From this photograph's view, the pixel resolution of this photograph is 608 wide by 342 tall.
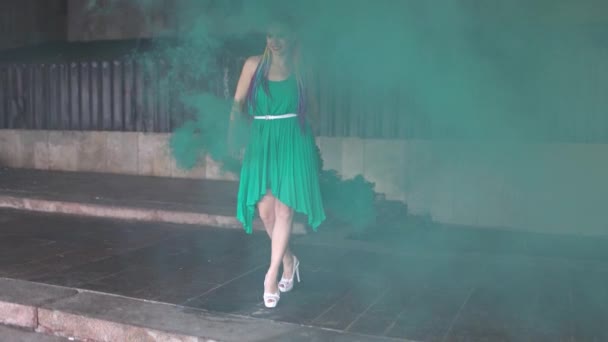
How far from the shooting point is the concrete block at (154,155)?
9656mm

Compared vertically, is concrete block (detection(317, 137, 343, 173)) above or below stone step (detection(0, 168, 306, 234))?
above

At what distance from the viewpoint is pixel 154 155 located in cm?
974

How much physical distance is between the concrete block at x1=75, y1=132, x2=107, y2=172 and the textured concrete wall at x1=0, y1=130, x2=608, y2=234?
12.8 feet

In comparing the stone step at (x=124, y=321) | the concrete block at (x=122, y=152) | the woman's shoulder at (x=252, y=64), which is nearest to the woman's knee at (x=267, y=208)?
the stone step at (x=124, y=321)

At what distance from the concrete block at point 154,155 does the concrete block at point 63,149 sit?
1223 mm

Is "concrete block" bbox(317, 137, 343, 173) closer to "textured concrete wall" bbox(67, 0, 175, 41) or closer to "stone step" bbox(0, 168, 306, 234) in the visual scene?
"stone step" bbox(0, 168, 306, 234)

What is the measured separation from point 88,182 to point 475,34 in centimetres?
576

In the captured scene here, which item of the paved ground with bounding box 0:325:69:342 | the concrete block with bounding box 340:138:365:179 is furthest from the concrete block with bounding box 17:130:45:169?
the paved ground with bounding box 0:325:69:342

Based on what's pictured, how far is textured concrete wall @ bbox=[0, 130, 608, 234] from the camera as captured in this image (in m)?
6.64

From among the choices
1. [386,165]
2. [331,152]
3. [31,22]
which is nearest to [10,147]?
[31,22]

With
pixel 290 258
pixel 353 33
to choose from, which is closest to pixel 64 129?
pixel 353 33

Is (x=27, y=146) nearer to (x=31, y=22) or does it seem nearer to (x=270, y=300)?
(x=31, y=22)

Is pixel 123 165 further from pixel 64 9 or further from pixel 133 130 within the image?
pixel 64 9

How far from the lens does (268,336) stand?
12.3 ft
